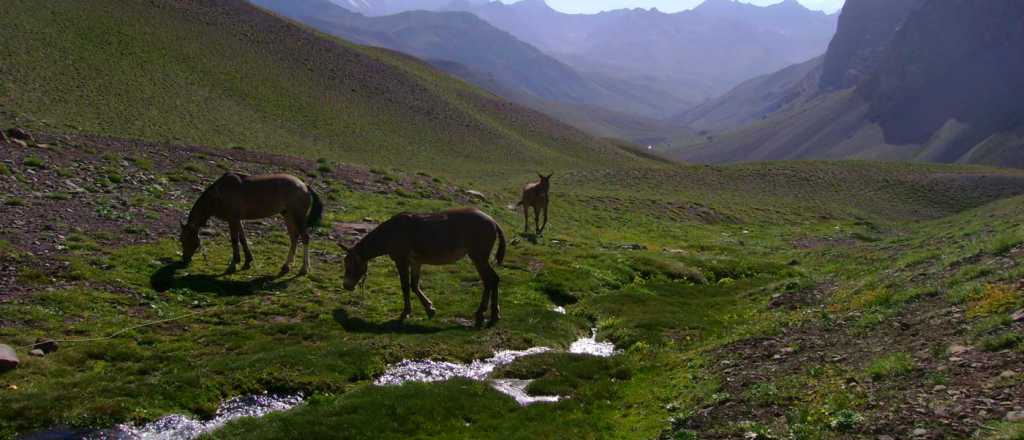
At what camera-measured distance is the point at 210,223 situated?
98.5ft

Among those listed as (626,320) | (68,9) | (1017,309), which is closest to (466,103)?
Result: (68,9)

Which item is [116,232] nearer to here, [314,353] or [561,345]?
[314,353]

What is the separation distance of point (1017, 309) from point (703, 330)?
905cm

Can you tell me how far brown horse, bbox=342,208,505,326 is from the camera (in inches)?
815

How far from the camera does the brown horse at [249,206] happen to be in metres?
24.7

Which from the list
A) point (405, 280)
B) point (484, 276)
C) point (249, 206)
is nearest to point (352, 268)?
point (405, 280)

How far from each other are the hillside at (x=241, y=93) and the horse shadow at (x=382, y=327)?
51569 mm

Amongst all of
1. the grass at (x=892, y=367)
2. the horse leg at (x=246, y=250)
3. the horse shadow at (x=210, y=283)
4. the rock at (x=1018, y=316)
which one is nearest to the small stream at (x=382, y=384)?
the grass at (x=892, y=367)

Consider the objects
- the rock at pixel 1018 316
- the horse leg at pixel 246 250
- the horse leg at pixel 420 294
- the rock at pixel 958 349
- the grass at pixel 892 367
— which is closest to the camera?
the grass at pixel 892 367

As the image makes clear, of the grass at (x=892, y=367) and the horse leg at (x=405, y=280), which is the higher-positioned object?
the grass at (x=892, y=367)

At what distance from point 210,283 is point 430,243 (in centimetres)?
733

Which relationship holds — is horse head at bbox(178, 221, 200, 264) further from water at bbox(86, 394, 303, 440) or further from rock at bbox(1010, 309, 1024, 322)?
rock at bbox(1010, 309, 1024, 322)

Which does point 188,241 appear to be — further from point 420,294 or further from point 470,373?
point 470,373

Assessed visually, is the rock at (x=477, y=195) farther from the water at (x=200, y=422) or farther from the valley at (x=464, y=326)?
the water at (x=200, y=422)
